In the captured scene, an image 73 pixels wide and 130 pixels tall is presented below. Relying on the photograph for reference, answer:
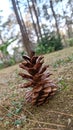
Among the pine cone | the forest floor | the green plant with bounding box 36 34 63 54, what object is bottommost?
the green plant with bounding box 36 34 63 54

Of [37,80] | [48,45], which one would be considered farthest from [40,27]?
[37,80]

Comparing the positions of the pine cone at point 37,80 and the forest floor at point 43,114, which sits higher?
the pine cone at point 37,80

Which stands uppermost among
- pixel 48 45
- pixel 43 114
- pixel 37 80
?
pixel 37 80

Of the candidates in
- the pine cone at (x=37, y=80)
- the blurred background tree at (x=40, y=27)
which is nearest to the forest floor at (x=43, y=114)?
the pine cone at (x=37, y=80)

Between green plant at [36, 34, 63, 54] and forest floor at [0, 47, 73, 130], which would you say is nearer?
forest floor at [0, 47, 73, 130]

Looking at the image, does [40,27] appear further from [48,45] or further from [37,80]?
[37,80]

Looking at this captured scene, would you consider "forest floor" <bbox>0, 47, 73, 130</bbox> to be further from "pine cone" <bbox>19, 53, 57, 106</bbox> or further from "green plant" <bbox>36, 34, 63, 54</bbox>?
"green plant" <bbox>36, 34, 63, 54</bbox>

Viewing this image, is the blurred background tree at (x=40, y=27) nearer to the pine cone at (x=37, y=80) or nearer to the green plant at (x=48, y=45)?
the green plant at (x=48, y=45)

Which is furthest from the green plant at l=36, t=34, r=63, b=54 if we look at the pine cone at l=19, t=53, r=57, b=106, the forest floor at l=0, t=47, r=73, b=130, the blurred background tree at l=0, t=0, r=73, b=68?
the pine cone at l=19, t=53, r=57, b=106
